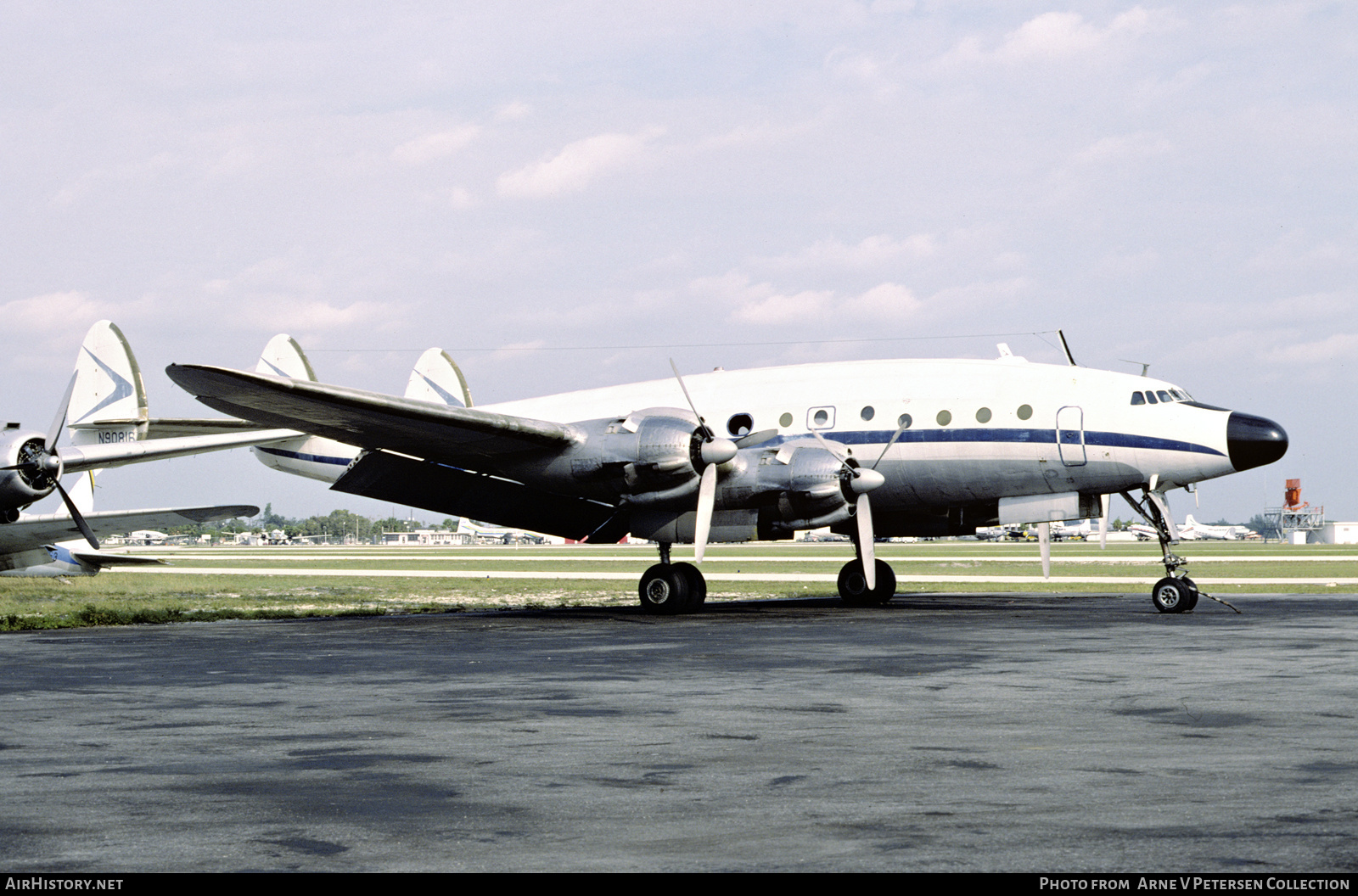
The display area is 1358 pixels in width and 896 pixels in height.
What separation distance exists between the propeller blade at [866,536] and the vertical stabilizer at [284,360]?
1583 centimetres

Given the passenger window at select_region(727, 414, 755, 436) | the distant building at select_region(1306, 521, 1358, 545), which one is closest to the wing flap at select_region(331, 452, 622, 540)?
the passenger window at select_region(727, 414, 755, 436)

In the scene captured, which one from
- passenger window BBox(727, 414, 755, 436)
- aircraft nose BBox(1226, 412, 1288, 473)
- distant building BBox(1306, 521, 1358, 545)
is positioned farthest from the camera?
distant building BBox(1306, 521, 1358, 545)

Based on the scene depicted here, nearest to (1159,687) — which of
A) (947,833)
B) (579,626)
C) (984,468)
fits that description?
(947,833)

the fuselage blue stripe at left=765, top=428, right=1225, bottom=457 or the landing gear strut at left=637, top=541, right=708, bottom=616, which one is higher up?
the fuselage blue stripe at left=765, top=428, right=1225, bottom=457

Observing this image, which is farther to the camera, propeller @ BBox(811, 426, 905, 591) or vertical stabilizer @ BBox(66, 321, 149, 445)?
vertical stabilizer @ BBox(66, 321, 149, 445)

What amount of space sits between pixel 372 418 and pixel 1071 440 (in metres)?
12.3

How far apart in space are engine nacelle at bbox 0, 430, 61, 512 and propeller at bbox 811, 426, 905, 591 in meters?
13.0

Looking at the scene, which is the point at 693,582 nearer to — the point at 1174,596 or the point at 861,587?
the point at 861,587

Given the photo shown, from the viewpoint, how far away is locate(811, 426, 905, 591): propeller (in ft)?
74.9

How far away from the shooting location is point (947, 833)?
571 centimetres

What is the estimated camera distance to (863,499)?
923 inches

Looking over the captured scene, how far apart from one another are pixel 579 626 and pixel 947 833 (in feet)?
50.0

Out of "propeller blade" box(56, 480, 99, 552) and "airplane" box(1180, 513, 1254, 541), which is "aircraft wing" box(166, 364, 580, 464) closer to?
"propeller blade" box(56, 480, 99, 552)
